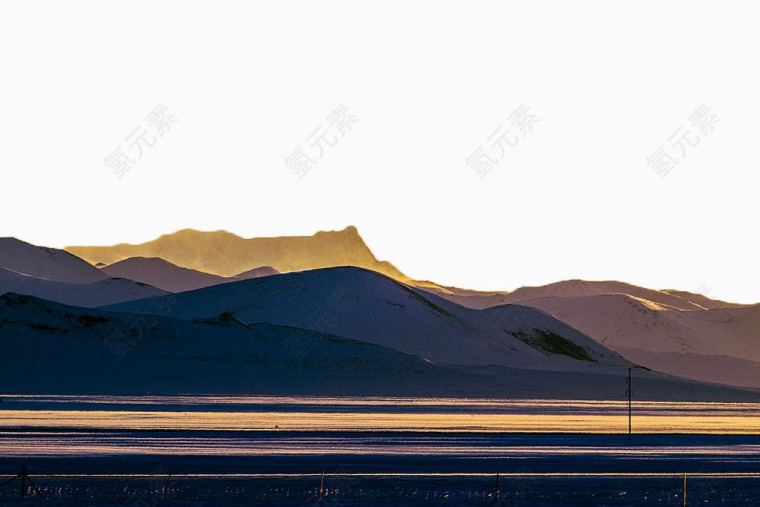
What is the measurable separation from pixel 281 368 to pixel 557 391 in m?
36.1

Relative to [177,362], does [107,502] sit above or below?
below

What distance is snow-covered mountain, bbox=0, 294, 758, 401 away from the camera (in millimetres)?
167375

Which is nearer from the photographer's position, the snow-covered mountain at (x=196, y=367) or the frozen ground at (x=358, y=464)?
the frozen ground at (x=358, y=464)

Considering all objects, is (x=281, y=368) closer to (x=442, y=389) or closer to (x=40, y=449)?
(x=442, y=389)

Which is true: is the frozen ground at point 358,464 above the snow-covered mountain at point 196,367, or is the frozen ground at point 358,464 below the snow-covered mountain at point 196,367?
below

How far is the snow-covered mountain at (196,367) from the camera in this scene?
167m

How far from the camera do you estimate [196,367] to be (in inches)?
7141

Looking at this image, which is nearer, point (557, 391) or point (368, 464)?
point (368, 464)

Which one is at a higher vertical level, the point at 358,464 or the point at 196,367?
the point at 196,367

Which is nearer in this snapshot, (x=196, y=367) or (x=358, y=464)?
(x=358, y=464)

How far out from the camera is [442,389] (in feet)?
570

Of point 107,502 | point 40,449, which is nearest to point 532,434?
point 40,449

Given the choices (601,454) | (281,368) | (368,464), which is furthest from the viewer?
(281,368)

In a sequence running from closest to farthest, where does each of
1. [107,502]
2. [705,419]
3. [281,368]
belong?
[107,502], [705,419], [281,368]
